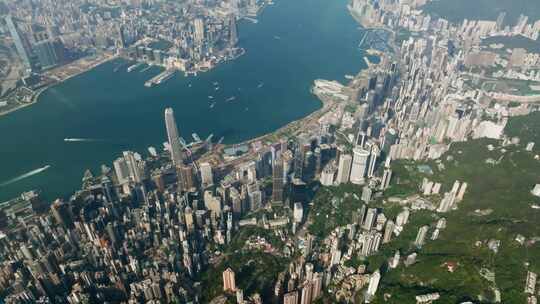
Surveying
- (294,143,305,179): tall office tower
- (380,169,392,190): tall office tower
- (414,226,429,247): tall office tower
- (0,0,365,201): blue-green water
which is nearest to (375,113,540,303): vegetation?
(414,226,429,247): tall office tower

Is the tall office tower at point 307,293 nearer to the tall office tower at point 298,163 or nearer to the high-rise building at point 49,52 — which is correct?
the tall office tower at point 298,163

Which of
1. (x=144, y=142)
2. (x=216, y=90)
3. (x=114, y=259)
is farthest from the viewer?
(x=216, y=90)

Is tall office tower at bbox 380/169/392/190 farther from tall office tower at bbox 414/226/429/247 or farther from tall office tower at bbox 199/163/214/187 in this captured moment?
tall office tower at bbox 199/163/214/187

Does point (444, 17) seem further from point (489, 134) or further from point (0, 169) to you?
point (0, 169)

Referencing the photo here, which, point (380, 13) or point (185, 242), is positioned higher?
point (380, 13)

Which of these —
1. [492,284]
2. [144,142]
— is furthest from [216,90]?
Answer: [492,284]

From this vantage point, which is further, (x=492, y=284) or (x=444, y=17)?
(x=444, y=17)

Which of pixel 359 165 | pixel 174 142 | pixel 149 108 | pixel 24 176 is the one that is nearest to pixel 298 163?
pixel 359 165
